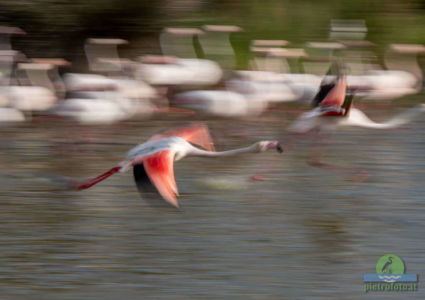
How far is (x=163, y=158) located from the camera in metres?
6.45

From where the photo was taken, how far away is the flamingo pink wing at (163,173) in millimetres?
6191

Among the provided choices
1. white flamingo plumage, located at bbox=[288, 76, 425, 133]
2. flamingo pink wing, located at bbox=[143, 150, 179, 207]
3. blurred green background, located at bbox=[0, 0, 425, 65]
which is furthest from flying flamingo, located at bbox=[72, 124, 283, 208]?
blurred green background, located at bbox=[0, 0, 425, 65]

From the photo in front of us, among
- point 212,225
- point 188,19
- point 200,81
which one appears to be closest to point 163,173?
point 212,225

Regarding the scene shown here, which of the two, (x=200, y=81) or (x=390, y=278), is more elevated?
(x=390, y=278)

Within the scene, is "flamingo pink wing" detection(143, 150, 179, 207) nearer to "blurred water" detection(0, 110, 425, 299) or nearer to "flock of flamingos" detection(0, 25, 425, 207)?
"blurred water" detection(0, 110, 425, 299)

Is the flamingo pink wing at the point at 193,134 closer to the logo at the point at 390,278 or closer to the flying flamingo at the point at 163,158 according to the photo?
the flying flamingo at the point at 163,158

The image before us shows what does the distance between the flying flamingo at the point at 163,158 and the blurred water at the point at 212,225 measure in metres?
0.44

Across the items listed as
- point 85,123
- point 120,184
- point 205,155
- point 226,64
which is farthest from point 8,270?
point 226,64

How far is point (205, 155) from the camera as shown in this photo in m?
7.03

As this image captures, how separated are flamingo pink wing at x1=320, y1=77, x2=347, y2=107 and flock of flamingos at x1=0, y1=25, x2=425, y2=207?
0.25 feet

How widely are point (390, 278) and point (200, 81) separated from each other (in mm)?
6645

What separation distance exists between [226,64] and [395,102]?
234cm

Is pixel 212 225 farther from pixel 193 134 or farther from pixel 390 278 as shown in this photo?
pixel 390 278

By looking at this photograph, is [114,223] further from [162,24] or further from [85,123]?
[162,24]
